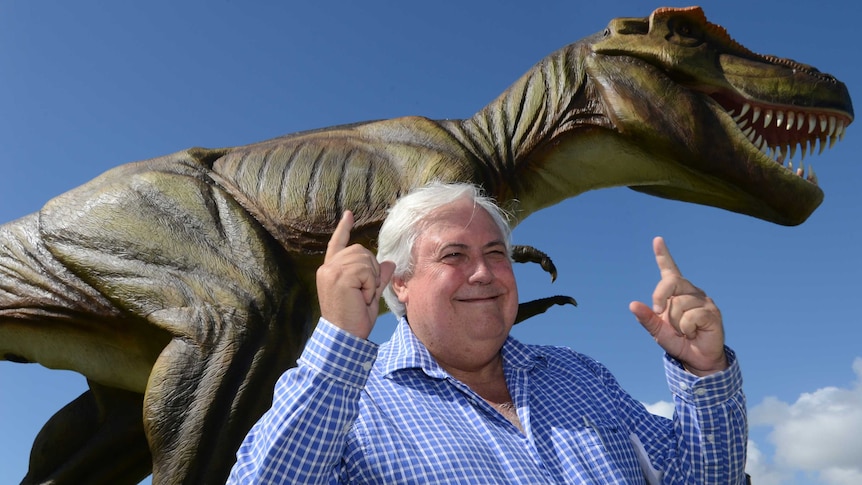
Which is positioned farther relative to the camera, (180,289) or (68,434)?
(68,434)

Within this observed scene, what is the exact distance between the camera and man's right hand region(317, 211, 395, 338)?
50.1 inches

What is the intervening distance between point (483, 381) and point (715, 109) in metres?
1.44

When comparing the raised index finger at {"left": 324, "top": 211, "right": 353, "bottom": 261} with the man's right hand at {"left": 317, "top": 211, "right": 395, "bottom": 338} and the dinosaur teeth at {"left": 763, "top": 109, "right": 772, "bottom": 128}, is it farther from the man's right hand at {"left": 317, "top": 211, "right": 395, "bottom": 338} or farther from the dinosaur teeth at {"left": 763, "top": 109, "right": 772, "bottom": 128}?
the dinosaur teeth at {"left": 763, "top": 109, "right": 772, "bottom": 128}

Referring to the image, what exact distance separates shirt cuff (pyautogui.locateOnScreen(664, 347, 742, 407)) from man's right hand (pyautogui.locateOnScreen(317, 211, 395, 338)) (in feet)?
2.03

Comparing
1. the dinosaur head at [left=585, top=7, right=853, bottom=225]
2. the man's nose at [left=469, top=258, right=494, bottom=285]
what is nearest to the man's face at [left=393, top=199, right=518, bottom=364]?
the man's nose at [left=469, top=258, right=494, bottom=285]

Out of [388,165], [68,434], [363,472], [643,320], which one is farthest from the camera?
[68,434]

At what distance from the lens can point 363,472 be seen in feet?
4.41

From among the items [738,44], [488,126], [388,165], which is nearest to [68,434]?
[388,165]

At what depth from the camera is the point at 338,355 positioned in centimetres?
124

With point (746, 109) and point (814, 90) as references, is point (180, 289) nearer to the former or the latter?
point (746, 109)

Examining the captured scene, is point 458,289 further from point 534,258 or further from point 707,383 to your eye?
point 534,258

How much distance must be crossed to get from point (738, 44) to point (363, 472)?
6.97ft

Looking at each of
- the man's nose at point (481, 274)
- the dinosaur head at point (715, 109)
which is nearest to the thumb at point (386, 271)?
the man's nose at point (481, 274)

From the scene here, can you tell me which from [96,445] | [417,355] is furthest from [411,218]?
[96,445]
